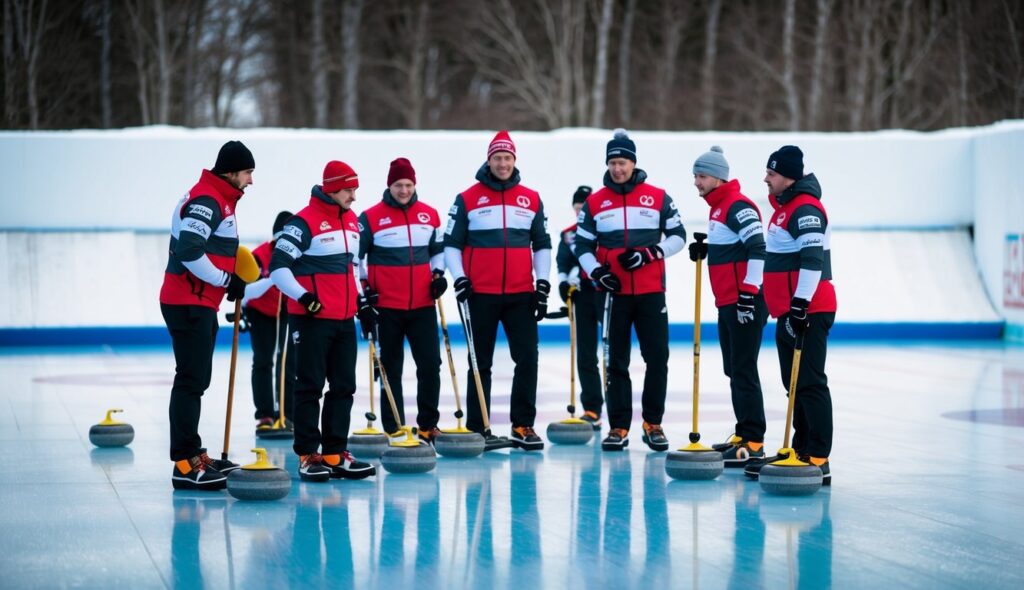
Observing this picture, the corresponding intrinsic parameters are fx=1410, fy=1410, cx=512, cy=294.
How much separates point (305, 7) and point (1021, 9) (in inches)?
711

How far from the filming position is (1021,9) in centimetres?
2853

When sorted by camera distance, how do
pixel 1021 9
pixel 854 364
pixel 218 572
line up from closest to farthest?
pixel 218 572
pixel 854 364
pixel 1021 9

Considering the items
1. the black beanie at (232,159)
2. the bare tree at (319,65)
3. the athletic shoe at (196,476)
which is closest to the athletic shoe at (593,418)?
the athletic shoe at (196,476)

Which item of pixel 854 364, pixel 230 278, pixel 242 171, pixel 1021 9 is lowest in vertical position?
pixel 854 364

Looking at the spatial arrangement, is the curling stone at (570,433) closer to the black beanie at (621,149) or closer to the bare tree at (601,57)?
the black beanie at (621,149)

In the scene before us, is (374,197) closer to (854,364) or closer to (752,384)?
(854,364)

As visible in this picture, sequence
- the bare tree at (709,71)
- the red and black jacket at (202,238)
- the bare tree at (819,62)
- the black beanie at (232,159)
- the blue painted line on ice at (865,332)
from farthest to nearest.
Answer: the bare tree at (709,71)
the bare tree at (819,62)
the blue painted line on ice at (865,332)
the black beanie at (232,159)
the red and black jacket at (202,238)

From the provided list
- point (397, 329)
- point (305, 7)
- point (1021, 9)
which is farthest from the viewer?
point (305, 7)

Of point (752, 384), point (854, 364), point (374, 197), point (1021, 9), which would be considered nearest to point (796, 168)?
point (752, 384)

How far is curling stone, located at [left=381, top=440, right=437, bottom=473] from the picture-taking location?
7770mm

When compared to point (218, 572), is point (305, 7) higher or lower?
higher

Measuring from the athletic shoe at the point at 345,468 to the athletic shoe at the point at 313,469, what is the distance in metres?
0.05

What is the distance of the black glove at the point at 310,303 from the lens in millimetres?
7281

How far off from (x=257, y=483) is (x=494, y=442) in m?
2.25
